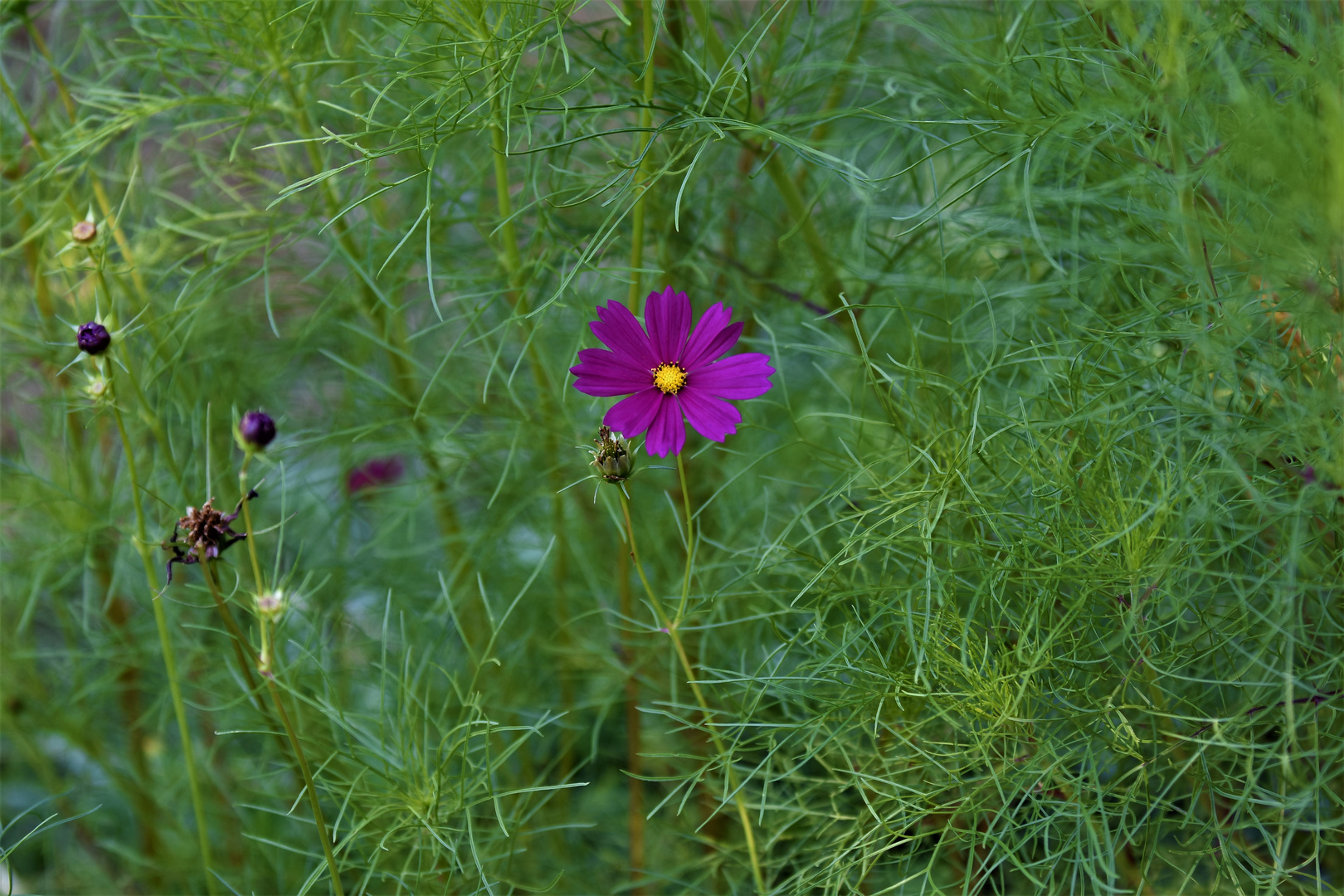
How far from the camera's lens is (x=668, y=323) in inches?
22.8

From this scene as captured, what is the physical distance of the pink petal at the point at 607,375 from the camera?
1.80 ft

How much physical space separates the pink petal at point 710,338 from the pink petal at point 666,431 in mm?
33

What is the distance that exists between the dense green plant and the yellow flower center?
0.17 ft

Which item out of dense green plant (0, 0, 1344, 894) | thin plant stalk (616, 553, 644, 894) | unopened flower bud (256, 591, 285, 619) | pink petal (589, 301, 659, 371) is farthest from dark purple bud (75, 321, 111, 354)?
thin plant stalk (616, 553, 644, 894)

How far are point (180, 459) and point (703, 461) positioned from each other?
458 millimetres

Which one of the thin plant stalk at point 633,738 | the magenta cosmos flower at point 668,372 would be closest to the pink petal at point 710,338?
the magenta cosmos flower at point 668,372

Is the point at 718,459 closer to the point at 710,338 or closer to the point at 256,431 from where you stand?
the point at 710,338

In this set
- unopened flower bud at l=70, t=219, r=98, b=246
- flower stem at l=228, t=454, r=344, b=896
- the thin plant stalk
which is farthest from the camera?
the thin plant stalk

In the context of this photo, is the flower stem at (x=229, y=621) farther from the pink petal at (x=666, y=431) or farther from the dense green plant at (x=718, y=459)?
the pink petal at (x=666, y=431)

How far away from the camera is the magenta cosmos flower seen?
0.55m

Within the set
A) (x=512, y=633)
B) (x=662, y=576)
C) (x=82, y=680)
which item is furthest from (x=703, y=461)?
(x=82, y=680)

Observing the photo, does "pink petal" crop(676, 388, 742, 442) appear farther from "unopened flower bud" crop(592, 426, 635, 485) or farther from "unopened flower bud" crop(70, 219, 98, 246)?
"unopened flower bud" crop(70, 219, 98, 246)

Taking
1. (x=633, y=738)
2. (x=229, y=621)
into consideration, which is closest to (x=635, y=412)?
(x=229, y=621)

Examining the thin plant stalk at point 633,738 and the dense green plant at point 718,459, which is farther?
the thin plant stalk at point 633,738
